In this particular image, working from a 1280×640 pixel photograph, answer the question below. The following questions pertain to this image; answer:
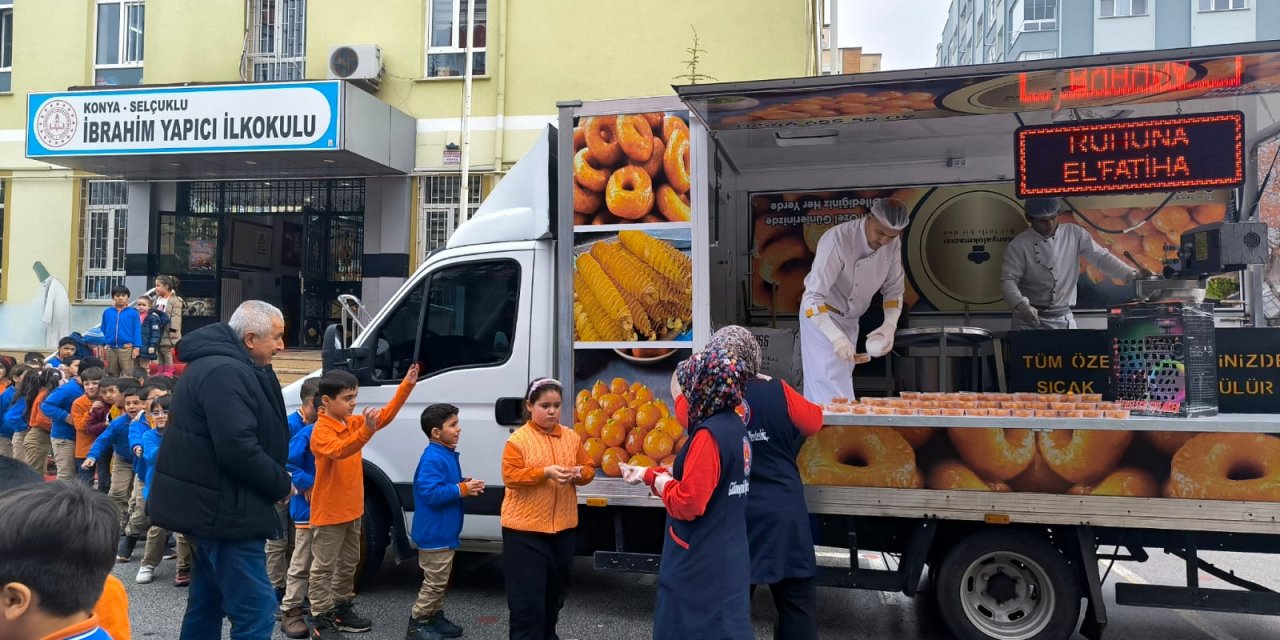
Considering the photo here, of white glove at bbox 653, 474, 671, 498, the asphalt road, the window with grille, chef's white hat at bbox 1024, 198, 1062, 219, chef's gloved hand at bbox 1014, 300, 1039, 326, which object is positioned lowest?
the asphalt road

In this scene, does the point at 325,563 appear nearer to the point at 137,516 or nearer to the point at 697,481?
the point at 137,516

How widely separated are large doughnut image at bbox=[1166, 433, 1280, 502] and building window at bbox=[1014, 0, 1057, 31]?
41.4m

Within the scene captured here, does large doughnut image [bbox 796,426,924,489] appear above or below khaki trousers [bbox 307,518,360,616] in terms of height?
above

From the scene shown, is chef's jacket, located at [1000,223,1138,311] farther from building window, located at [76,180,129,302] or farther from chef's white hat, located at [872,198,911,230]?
building window, located at [76,180,129,302]

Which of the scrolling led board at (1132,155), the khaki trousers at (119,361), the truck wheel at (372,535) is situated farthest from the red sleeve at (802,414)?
the khaki trousers at (119,361)

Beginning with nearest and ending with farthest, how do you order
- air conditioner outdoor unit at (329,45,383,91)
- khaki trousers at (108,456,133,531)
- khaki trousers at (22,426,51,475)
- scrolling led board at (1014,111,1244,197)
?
scrolling led board at (1014,111,1244,197), khaki trousers at (108,456,133,531), khaki trousers at (22,426,51,475), air conditioner outdoor unit at (329,45,383,91)

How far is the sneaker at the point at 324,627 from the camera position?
5.21m

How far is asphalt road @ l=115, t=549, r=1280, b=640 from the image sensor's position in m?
5.54

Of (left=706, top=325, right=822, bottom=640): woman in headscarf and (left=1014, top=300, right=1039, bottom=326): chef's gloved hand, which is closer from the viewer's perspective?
(left=706, top=325, right=822, bottom=640): woman in headscarf

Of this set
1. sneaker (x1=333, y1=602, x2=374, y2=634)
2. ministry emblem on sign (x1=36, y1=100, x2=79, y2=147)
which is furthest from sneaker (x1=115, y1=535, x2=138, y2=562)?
ministry emblem on sign (x1=36, y1=100, x2=79, y2=147)

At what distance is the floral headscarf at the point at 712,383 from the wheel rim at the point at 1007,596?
2348mm

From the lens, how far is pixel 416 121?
1559 cm

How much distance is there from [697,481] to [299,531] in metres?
3.17

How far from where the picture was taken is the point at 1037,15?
136 ft
